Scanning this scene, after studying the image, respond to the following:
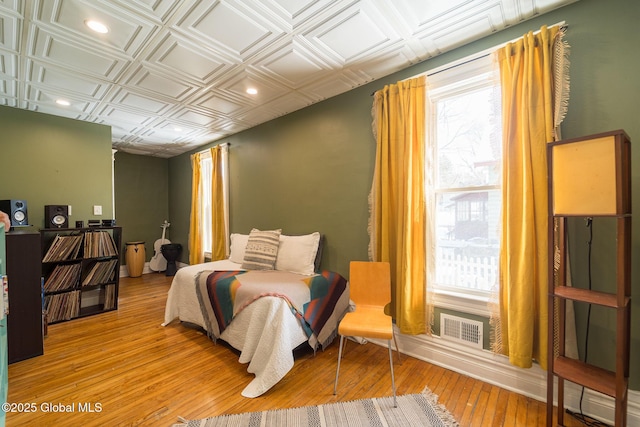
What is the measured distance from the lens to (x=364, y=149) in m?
2.73

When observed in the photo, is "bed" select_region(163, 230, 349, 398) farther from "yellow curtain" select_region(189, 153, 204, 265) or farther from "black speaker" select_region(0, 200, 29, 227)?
"black speaker" select_region(0, 200, 29, 227)

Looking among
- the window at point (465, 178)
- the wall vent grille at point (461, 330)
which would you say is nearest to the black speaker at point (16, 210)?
the window at point (465, 178)

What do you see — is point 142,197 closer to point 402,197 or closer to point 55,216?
point 55,216

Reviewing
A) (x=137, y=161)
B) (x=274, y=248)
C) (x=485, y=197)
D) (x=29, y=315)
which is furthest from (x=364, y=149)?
(x=137, y=161)

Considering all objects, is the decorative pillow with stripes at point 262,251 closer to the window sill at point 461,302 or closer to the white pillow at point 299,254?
the white pillow at point 299,254

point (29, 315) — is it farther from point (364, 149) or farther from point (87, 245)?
point (364, 149)

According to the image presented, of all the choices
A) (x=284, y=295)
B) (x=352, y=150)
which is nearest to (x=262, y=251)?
(x=284, y=295)

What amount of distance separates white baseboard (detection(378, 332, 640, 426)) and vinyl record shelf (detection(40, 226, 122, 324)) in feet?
11.8

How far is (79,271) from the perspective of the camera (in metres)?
3.31

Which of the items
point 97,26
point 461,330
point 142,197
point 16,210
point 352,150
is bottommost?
point 461,330

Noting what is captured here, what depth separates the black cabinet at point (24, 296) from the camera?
2.29m

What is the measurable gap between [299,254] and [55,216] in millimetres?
3170

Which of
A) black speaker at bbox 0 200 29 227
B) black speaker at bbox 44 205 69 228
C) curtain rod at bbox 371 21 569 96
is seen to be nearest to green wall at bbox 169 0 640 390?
curtain rod at bbox 371 21 569 96

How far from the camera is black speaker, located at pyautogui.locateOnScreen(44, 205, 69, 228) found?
10.9 feet
